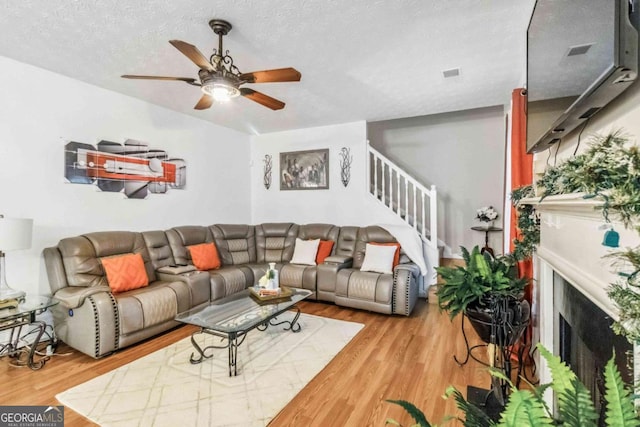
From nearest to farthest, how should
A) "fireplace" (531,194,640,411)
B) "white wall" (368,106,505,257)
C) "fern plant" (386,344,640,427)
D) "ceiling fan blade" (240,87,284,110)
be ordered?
"fern plant" (386,344,640,427) < "fireplace" (531,194,640,411) < "ceiling fan blade" (240,87,284,110) < "white wall" (368,106,505,257)

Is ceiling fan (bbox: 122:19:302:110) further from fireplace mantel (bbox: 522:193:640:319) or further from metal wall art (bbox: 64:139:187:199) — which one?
fireplace mantel (bbox: 522:193:640:319)

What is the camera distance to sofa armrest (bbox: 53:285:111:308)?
8.50 ft

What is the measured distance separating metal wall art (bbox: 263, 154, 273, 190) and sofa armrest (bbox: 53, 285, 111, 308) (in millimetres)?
3295

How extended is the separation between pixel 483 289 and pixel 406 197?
111 inches

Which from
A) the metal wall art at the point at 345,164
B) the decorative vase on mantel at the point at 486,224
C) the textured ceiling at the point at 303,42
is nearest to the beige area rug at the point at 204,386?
the textured ceiling at the point at 303,42

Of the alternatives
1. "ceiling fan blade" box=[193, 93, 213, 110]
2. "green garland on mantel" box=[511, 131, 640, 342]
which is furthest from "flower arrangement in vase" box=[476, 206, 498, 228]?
"ceiling fan blade" box=[193, 93, 213, 110]

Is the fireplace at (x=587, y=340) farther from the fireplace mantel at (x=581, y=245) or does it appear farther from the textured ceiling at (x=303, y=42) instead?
the textured ceiling at (x=303, y=42)

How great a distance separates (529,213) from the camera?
1987mm

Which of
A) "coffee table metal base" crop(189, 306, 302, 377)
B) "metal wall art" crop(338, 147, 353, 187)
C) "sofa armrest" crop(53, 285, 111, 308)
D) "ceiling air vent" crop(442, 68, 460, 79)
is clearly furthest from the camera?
"metal wall art" crop(338, 147, 353, 187)

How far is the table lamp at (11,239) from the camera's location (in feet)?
7.68

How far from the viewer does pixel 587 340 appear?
1.31m

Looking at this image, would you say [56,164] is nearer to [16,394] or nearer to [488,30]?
[16,394]

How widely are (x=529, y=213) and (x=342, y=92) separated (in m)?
2.43

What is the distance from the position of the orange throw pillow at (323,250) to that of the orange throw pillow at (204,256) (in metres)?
1.42
